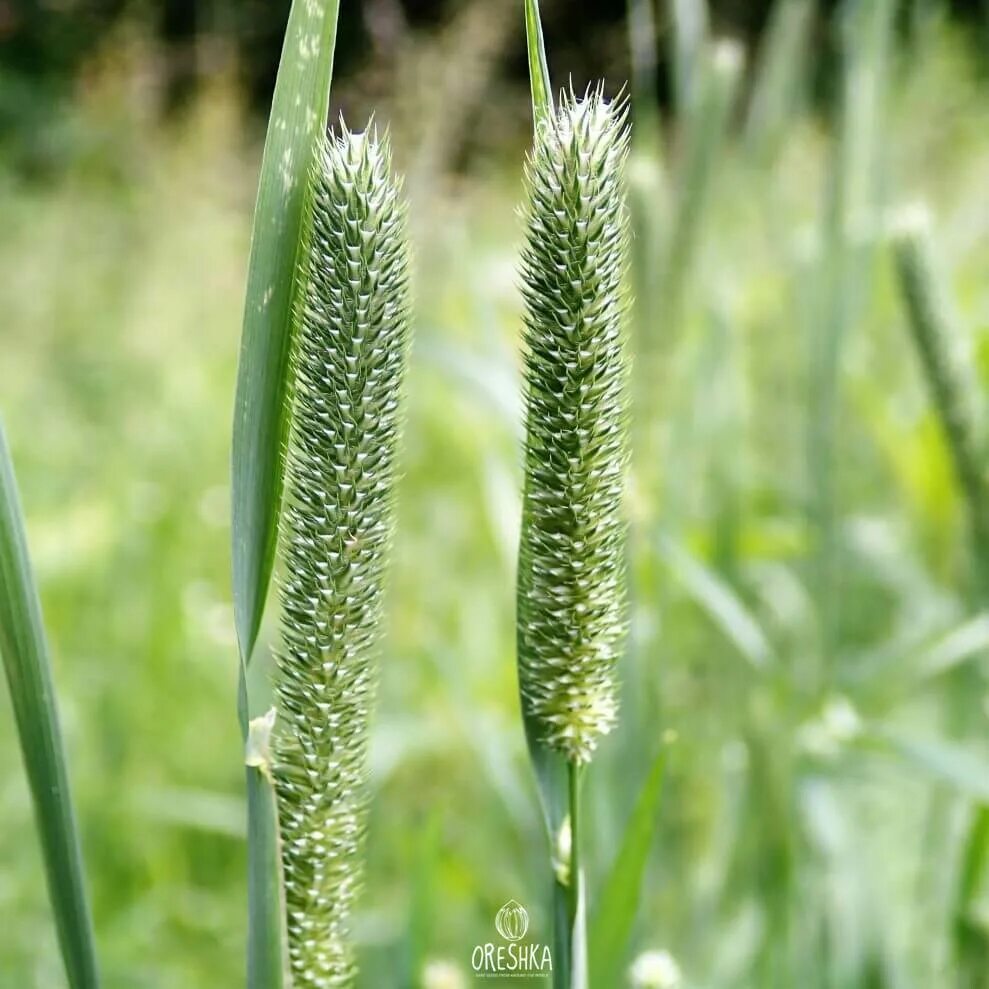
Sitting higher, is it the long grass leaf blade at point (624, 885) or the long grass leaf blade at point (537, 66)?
the long grass leaf blade at point (537, 66)

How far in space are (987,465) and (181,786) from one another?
4.25 ft

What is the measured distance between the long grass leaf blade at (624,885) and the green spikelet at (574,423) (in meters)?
0.06

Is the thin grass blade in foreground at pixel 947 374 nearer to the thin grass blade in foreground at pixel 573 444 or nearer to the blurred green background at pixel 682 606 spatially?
the blurred green background at pixel 682 606

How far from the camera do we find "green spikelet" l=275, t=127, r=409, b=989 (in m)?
0.47

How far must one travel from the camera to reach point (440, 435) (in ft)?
10.8

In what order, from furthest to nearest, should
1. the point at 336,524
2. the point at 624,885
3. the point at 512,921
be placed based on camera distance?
the point at 512,921, the point at 624,885, the point at 336,524

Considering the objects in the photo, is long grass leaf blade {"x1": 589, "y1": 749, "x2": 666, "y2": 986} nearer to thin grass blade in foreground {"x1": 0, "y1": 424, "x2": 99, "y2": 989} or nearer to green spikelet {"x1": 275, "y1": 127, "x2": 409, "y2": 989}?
green spikelet {"x1": 275, "y1": 127, "x2": 409, "y2": 989}

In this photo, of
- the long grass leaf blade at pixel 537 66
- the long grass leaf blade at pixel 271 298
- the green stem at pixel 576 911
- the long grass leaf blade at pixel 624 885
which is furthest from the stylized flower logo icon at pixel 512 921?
the long grass leaf blade at pixel 537 66

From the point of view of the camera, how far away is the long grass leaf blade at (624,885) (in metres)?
0.61

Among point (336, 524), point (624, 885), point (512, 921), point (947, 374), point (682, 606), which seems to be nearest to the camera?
point (336, 524)

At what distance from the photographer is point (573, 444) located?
51cm

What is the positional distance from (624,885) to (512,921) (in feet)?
0.87

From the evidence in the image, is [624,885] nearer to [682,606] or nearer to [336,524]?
[336,524]

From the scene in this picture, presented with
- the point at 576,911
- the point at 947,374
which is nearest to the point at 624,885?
the point at 576,911
